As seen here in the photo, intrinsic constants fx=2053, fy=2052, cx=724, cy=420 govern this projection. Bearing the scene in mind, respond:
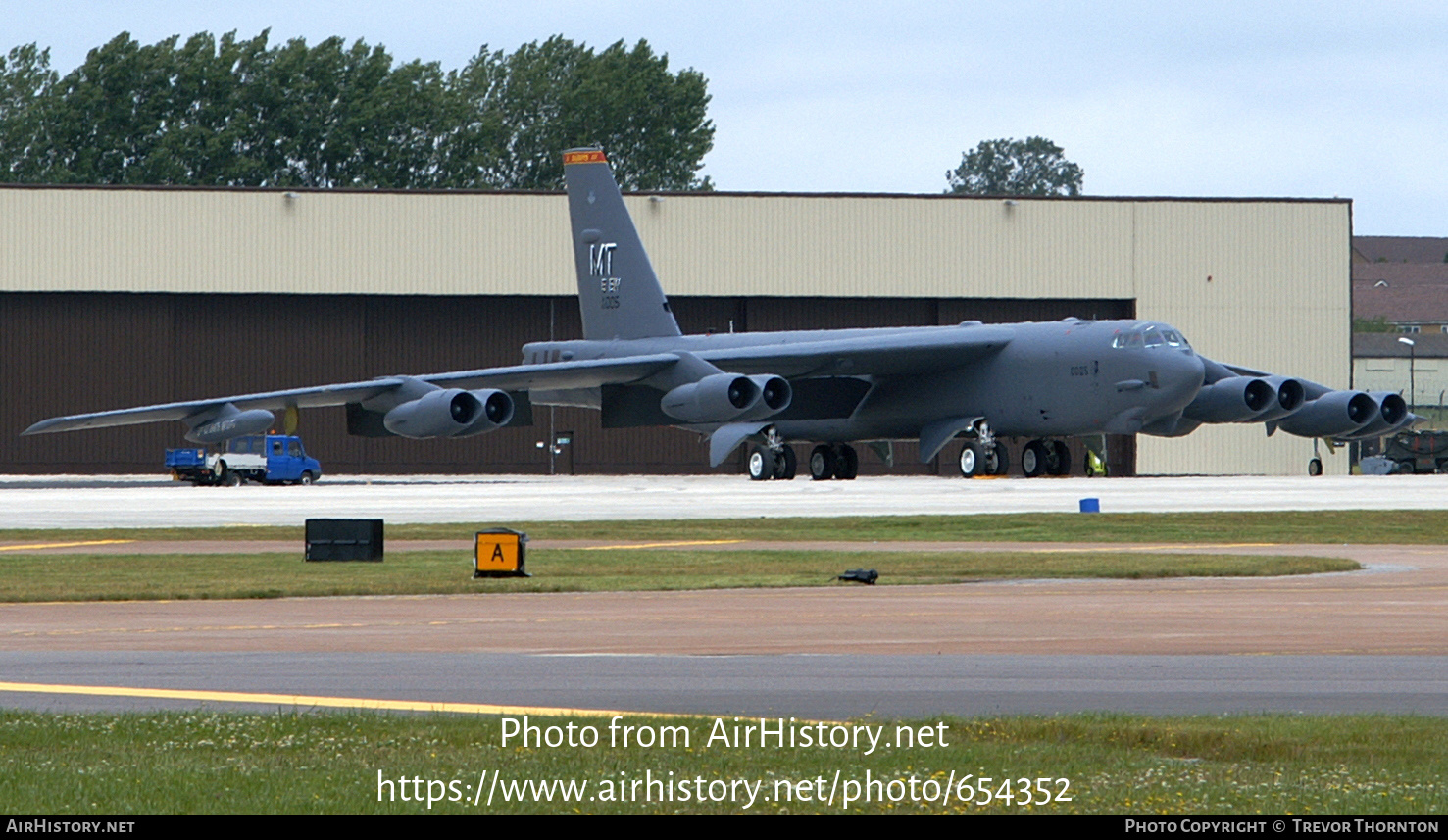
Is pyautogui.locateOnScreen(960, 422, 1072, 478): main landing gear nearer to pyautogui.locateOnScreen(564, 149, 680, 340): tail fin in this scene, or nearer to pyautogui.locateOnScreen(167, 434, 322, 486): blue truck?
pyautogui.locateOnScreen(564, 149, 680, 340): tail fin

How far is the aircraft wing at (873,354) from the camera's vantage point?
47281 millimetres

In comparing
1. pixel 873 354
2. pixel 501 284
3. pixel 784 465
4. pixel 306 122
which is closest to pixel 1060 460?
pixel 873 354

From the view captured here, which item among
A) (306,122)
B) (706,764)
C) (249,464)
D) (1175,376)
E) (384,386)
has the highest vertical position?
(306,122)

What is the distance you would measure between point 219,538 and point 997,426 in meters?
20.9

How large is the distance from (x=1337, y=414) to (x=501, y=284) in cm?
3069

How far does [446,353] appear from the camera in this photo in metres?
69.7

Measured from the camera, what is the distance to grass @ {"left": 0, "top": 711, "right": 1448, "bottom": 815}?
27.7 ft

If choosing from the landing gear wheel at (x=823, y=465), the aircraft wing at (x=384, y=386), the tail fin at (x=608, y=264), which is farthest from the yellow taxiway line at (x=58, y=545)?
the tail fin at (x=608, y=264)

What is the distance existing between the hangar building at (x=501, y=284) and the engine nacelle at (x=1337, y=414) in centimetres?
2220

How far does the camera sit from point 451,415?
139ft

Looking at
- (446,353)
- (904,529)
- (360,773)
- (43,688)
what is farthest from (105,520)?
(446,353)

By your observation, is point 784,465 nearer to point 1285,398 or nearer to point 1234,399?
point 1234,399

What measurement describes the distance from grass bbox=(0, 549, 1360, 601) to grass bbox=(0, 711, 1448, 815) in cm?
1126

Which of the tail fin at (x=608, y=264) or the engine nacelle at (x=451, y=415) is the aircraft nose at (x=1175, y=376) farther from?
the tail fin at (x=608, y=264)
